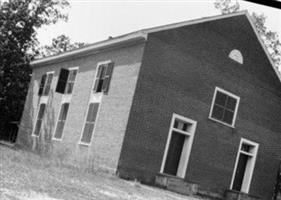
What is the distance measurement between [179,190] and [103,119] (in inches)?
167

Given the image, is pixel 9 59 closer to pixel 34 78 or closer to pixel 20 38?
pixel 20 38

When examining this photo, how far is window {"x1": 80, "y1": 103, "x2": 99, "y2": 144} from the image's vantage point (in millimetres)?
19047

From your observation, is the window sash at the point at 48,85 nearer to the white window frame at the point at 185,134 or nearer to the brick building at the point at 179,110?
the brick building at the point at 179,110

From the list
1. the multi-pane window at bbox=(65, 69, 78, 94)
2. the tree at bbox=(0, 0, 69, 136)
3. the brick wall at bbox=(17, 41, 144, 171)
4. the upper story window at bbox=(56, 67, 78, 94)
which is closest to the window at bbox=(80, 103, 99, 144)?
the brick wall at bbox=(17, 41, 144, 171)

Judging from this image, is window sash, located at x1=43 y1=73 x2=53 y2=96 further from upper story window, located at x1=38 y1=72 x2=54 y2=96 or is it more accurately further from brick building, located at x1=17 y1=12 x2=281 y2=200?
brick building, located at x1=17 y1=12 x2=281 y2=200

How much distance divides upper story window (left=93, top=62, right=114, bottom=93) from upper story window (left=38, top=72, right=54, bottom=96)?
675 cm

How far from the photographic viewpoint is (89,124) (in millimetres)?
19391

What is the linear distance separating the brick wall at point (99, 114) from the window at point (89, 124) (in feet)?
1.13

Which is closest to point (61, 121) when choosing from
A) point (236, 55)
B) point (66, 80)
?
point (66, 80)

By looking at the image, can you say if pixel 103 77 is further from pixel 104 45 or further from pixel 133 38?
pixel 133 38

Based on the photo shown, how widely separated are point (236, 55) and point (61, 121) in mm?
9288

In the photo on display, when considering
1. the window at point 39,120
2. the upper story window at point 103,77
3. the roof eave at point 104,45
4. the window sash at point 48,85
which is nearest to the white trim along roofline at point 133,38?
the roof eave at point 104,45

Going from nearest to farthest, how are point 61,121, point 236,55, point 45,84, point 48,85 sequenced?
point 236,55, point 61,121, point 48,85, point 45,84

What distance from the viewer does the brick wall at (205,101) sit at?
16859mm
